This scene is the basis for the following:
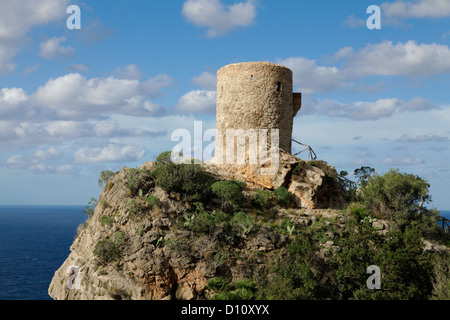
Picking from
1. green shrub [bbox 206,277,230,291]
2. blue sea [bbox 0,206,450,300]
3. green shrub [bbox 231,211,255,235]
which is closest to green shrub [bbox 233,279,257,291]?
green shrub [bbox 206,277,230,291]

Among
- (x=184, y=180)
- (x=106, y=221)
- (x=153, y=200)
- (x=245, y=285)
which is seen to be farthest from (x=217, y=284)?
(x=106, y=221)

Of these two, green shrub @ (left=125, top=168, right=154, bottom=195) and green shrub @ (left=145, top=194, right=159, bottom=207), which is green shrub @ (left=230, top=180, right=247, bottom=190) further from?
green shrub @ (left=145, top=194, right=159, bottom=207)

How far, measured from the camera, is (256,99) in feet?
86.0

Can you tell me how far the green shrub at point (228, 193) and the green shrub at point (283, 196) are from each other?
7.94 feet

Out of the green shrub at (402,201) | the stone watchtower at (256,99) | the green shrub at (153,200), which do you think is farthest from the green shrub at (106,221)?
the green shrub at (402,201)

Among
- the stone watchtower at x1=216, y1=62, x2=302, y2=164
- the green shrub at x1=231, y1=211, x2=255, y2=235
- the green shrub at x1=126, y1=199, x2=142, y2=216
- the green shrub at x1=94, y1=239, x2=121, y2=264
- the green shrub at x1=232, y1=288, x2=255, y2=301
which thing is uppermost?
the stone watchtower at x1=216, y1=62, x2=302, y2=164

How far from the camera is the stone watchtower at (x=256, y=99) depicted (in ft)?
86.1

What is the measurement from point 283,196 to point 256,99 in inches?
262

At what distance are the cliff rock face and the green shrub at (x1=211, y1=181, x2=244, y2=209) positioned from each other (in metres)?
1.90

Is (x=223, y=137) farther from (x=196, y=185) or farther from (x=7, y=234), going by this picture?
(x=7, y=234)

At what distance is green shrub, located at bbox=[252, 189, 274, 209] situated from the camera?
2367 centimetres

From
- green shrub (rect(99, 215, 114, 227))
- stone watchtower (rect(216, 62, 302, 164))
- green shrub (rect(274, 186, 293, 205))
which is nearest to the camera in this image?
green shrub (rect(99, 215, 114, 227))

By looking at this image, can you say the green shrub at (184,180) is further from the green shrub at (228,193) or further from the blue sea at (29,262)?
the blue sea at (29,262)
